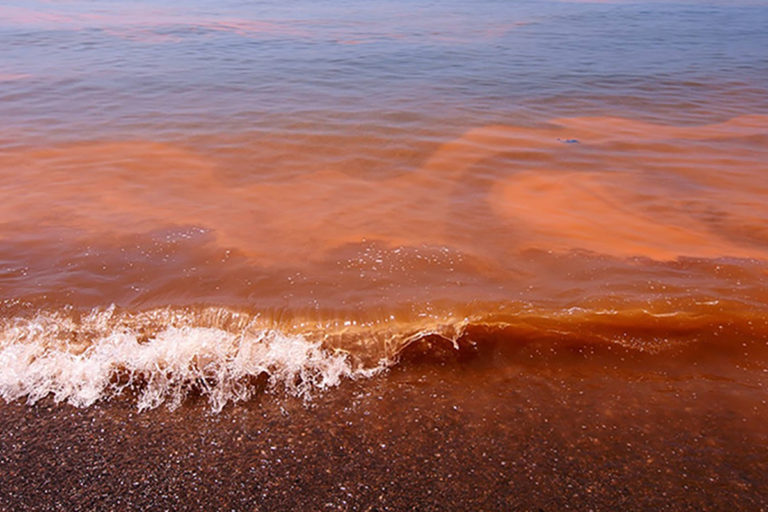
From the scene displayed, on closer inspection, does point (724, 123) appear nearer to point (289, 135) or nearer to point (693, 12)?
point (289, 135)

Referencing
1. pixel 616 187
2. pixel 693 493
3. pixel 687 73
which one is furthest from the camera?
pixel 687 73

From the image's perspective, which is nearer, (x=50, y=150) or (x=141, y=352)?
(x=141, y=352)

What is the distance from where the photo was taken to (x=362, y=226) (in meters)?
4.71

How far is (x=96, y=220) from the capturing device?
4.77 meters

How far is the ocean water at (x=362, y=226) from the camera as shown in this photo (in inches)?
128

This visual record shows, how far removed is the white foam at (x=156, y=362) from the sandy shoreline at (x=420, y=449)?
11 centimetres

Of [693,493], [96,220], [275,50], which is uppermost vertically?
[275,50]

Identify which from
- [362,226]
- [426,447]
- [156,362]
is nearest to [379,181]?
[362,226]

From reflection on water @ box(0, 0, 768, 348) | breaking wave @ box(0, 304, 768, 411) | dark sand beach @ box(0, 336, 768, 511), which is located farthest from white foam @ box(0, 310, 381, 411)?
reflection on water @ box(0, 0, 768, 348)

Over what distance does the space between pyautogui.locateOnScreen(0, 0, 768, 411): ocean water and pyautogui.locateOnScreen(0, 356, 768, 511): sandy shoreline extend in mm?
175

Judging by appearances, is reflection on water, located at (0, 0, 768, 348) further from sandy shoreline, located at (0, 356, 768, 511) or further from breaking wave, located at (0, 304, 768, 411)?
sandy shoreline, located at (0, 356, 768, 511)

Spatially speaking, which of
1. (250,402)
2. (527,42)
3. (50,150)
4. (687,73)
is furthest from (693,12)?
(250,402)

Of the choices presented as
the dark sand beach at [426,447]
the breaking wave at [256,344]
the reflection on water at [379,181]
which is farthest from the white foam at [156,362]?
the reflection on water at [379,181]

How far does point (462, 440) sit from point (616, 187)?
3.83 m
